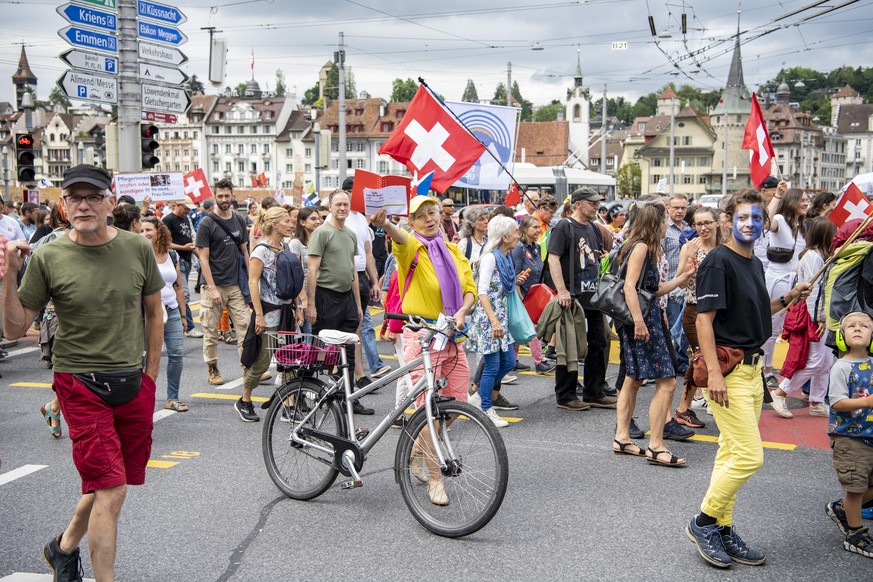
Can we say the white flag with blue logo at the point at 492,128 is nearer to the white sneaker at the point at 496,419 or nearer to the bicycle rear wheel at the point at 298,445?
the white sneaker at the point at 496,419

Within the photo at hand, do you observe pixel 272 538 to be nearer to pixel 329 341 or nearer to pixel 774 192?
pixel 329 341

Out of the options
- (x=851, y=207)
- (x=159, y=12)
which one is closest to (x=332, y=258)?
(x=851, y=207)

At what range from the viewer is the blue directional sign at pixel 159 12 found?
43.0 feet

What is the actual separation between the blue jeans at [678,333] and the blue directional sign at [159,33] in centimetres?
879

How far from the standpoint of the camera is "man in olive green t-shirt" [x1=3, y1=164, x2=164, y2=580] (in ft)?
12.6

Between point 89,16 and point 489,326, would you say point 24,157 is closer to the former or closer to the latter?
point 89,16

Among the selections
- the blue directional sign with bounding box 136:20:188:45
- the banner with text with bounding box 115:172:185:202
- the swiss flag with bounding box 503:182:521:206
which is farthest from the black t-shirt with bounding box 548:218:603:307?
the blue directional sign with bounding box 136:20:188:45

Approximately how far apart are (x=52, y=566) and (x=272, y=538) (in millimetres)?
1164

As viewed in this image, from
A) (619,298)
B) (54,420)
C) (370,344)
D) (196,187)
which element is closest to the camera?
(619,298)

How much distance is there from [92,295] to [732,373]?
3191 millimetres

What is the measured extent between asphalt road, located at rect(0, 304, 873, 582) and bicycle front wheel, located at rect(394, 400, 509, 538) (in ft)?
0.44

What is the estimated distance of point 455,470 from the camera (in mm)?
4848

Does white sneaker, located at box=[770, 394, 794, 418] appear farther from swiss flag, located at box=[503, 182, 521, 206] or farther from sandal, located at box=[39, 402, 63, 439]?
swiss flag, located at box=[503, 182, 521, 206]

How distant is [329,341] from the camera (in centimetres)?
534
